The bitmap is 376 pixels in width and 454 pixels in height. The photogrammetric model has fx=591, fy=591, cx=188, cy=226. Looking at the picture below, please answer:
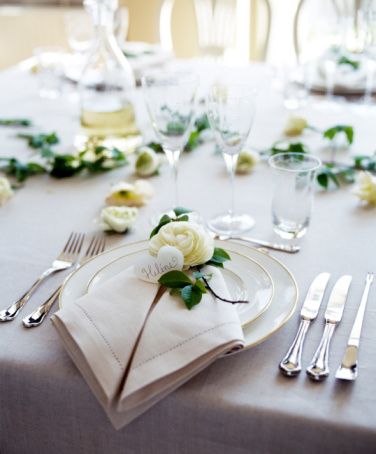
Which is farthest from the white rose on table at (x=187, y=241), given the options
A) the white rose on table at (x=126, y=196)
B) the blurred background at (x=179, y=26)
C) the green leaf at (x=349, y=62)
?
the blurred background at (x=179, y=26)

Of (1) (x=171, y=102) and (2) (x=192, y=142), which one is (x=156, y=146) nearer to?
(2) (x=192, y=142)

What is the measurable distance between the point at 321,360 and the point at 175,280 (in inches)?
7.0

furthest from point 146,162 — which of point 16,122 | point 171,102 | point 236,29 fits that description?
point 236,29

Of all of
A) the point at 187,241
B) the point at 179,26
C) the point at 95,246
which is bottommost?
the point at 179,26

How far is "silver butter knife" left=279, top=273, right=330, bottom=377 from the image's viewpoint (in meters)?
0.61

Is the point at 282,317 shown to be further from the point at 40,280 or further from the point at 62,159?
the point at 62,159

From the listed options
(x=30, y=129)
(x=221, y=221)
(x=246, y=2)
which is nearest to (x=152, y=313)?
(x=221, y=221)

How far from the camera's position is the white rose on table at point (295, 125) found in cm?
134

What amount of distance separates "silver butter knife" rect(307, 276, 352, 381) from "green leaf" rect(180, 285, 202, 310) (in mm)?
136

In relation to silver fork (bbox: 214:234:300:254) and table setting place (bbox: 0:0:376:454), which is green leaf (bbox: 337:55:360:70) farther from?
silver fork (bbox: 214:234:300:254)

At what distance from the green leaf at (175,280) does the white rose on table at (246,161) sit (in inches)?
21.7

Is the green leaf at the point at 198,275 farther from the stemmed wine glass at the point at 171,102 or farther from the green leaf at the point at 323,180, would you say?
the green leaf at the point at 323,180

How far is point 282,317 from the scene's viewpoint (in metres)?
0.66

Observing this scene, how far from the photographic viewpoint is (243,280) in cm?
73
